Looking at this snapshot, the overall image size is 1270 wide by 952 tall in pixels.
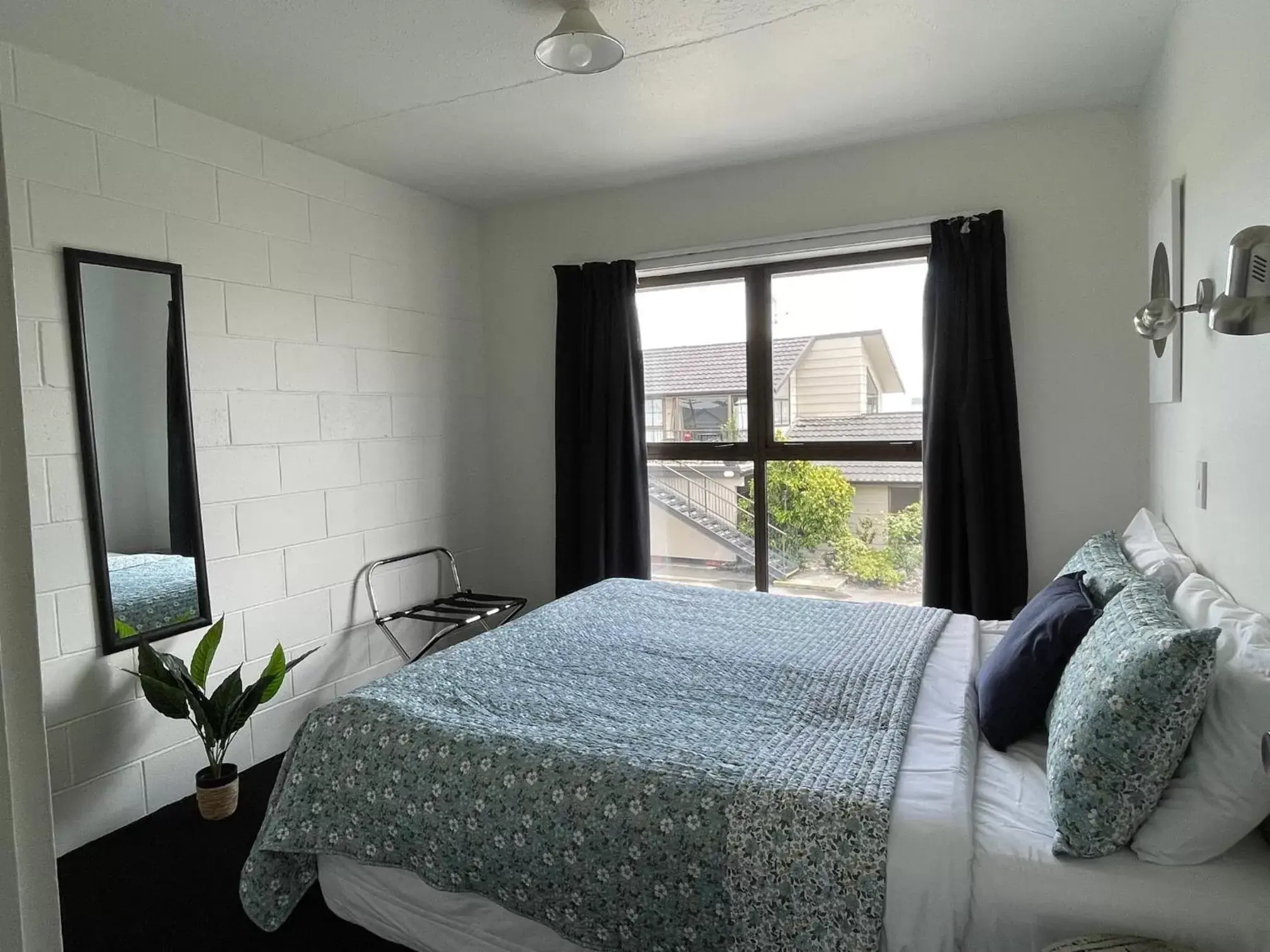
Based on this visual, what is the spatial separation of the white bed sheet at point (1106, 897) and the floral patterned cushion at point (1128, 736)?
0.14ft

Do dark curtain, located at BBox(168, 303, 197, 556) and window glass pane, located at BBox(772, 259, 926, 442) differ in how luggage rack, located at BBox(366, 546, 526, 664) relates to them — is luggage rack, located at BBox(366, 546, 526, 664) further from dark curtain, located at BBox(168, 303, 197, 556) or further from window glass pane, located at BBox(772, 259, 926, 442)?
window glass pane, located at BBox(772, 259, 926, 442)

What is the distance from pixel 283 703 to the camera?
3.08 m

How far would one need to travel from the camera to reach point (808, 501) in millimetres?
3537

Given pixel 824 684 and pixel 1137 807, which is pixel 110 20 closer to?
pixel 824 684

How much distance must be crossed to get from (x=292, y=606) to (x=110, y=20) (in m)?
2.02

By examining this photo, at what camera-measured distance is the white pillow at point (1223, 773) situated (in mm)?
1179

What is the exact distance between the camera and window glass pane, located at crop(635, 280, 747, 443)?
3.64m

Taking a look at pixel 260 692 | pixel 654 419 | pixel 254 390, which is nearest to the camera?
pixel 260 692

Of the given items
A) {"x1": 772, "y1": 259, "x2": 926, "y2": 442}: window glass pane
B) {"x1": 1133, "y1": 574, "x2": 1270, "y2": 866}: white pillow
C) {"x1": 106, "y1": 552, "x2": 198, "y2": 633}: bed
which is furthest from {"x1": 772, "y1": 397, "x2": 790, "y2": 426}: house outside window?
{"x1": 106, "y1": 552, "x2": 198, "y2": 633}: bed

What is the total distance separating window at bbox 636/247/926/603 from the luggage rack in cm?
86

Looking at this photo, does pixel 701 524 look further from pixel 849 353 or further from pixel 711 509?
pixel 849 353

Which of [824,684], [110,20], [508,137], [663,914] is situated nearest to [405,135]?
[508,137]

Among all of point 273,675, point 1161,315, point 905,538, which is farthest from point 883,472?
point 273,675

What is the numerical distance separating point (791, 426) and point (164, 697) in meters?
2.62
